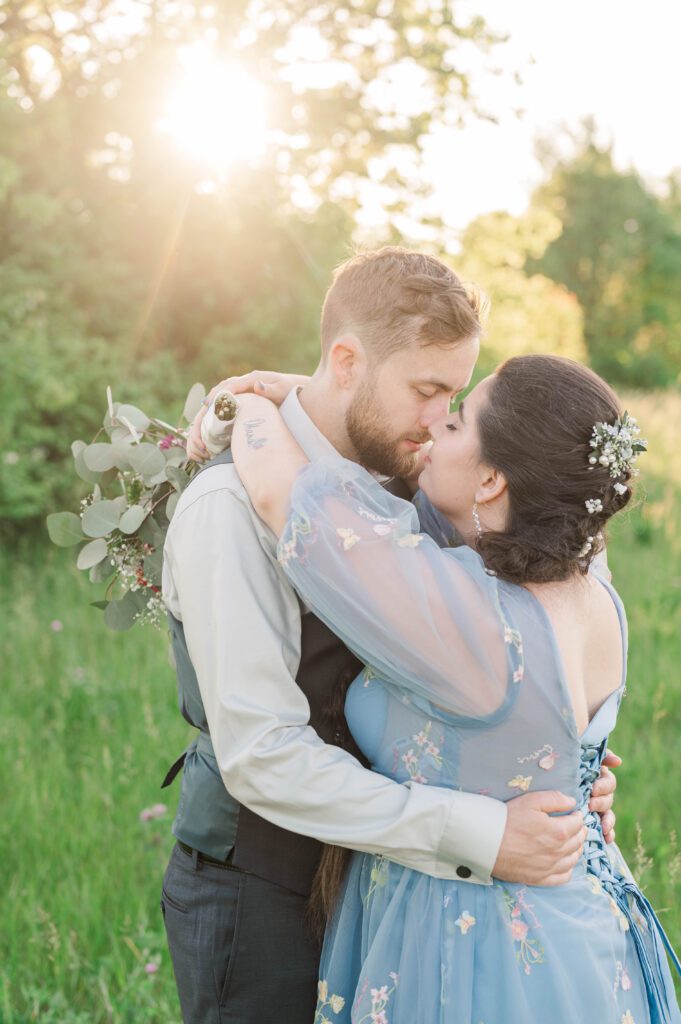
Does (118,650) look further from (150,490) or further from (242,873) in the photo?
(242,873)

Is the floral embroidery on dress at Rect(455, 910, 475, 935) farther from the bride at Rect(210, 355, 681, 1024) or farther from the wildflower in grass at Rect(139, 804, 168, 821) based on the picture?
the wildflower in grass at Rect(139, 804, 168, 821)

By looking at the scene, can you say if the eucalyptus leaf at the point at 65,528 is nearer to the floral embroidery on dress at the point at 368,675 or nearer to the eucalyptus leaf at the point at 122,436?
the eucalyptus leaf at the point at 122,436

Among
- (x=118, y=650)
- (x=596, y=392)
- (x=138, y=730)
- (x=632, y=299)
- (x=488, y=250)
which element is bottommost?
(x=632, y=299)

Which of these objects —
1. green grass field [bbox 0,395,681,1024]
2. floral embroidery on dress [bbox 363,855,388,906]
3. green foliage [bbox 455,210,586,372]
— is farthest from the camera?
green foliage [bbox 455,210,586,372]

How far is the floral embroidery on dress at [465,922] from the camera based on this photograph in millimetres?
2012

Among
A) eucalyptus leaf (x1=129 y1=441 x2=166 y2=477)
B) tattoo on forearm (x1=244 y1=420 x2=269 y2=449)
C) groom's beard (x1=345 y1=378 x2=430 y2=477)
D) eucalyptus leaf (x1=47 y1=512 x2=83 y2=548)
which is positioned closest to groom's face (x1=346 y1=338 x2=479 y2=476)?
groom's beard (x1=345 y1=378 x2=430 y2=477)

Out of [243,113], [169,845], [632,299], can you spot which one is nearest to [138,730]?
[169,845]

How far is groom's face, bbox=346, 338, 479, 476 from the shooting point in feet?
8.09

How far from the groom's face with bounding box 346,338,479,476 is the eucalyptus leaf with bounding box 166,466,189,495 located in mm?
438

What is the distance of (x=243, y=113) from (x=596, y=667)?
24.1 ft

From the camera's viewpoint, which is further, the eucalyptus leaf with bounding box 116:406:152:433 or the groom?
the eucalyptus leaf with bounding box 116:406:152:433

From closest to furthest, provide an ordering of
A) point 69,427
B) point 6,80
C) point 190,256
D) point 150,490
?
point 150,490 < point 6,80 < point 69,427 < point 190,256

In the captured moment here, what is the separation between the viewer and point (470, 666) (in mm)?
1932

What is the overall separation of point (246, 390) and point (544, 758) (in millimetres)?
1186
